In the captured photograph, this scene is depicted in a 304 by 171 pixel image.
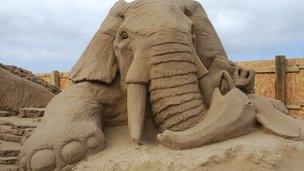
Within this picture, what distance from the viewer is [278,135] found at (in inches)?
120

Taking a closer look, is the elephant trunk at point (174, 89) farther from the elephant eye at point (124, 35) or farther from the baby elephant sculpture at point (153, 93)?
the elephant eye at point (124, 35)

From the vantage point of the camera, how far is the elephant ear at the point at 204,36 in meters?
3.53

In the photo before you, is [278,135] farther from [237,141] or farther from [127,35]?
[127,35]

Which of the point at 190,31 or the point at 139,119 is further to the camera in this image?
the point at 190,31

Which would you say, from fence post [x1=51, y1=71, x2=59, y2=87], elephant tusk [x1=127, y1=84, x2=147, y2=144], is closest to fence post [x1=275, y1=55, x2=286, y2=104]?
fence post [x1=51, y1=71, x2=59, y2=87]

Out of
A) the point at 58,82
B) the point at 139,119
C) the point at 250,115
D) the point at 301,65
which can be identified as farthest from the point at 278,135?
the point at 58,82

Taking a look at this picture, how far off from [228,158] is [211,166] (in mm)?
122

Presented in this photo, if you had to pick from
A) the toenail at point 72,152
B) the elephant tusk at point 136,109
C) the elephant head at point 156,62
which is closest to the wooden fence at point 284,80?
the elephant head at point 156,62

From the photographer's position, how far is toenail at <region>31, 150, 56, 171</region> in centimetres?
286

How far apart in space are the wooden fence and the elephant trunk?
6591 mm

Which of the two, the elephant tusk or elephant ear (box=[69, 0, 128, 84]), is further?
elephant ear (box=[69, 0, 128, 84])

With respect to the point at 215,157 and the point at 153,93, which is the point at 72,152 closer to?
the point at 153,93

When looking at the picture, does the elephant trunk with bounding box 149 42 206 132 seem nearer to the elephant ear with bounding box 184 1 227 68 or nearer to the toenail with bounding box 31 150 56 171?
the elephant ear with bounding box 184 1 227 68

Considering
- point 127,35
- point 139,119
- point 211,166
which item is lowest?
point 211,166
